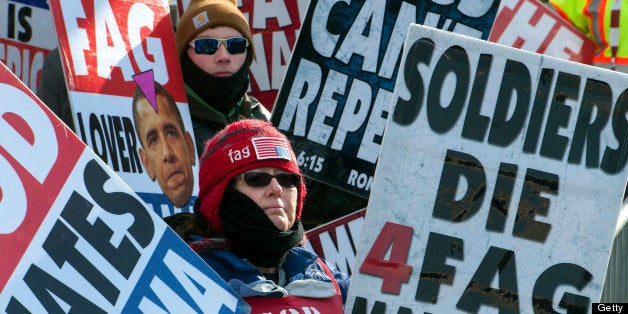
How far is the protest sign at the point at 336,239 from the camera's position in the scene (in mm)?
5570

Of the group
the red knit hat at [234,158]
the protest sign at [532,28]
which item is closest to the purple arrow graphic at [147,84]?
the red knit hat at [234,158]

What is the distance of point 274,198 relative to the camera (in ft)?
13.3

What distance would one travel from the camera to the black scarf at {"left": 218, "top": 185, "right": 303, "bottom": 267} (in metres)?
3.99

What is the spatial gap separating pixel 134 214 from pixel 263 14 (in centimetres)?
299

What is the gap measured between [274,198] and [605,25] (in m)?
3.44

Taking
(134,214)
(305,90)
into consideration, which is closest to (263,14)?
(305,90)

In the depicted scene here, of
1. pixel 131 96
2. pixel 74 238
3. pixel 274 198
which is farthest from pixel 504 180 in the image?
pixel 131 96

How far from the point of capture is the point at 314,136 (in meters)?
5.48

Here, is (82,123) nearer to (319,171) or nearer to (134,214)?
(319,171)

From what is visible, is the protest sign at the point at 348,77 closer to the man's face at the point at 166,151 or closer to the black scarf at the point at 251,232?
the man's face at the point at 166,151

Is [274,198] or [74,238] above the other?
[274,198]

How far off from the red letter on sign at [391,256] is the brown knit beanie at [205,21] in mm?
1888

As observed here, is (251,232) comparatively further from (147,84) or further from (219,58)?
(219,58)

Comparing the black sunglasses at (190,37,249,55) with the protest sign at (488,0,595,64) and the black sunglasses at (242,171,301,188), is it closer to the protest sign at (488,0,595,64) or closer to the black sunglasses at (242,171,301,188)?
the black sunglasses at (242,171,301,188)
